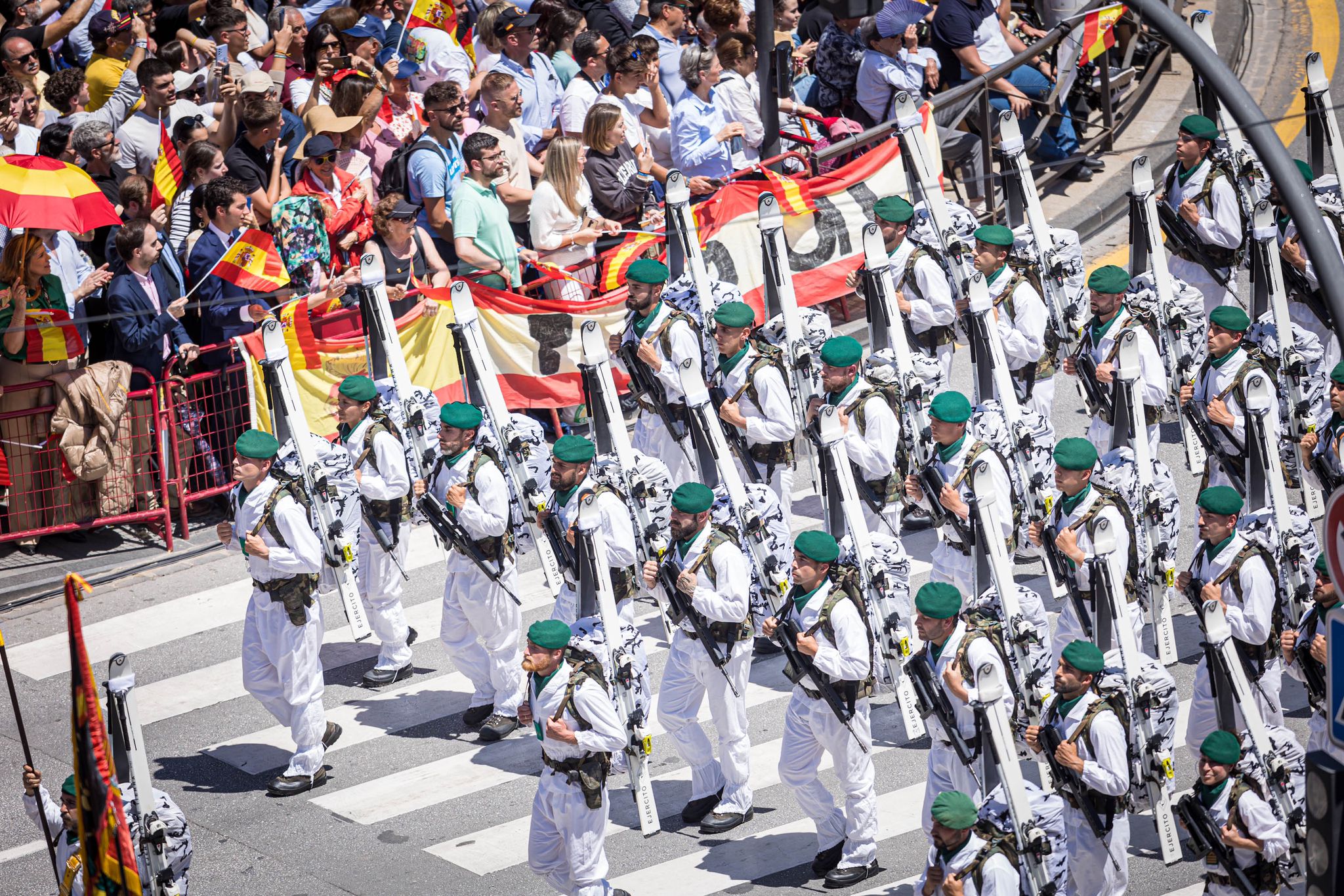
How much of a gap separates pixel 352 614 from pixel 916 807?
3862mm

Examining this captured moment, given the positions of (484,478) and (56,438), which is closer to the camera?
(484,478)

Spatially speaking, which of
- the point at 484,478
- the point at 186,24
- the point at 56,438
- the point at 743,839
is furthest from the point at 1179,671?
the point at 186,24

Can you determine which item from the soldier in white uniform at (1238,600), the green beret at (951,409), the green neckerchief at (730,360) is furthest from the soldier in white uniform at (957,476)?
the soldier in white uniform at (1238,600)

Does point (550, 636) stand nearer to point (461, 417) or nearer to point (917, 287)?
point (461, 417)

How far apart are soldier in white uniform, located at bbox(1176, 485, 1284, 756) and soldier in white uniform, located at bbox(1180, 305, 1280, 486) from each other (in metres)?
2.04

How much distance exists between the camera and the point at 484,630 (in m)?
11.4

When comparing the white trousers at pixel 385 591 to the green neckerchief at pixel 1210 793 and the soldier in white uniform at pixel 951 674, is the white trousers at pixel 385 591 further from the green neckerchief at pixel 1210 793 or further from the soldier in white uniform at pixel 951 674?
the green neckerchief at pixel 1210 793

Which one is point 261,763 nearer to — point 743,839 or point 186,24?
point 743,839

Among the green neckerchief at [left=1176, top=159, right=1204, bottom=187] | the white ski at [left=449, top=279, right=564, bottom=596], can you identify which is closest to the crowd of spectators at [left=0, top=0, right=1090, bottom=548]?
the white ski at [left=449, top=279, right=564, bottom=596]

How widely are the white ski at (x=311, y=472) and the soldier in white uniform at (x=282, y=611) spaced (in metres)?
0.22

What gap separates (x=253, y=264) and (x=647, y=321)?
2.87 metres

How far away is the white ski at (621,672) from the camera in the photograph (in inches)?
375

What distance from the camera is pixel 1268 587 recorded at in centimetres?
1021

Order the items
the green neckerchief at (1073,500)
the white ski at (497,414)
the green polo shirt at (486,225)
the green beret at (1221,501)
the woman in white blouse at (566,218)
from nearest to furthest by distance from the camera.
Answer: the green beret at (1221,501), the green neckerchief at (1073,500), the white ski at (497,414), the green polo shirt at (486,225), the woman in white blouse at (566,218)
